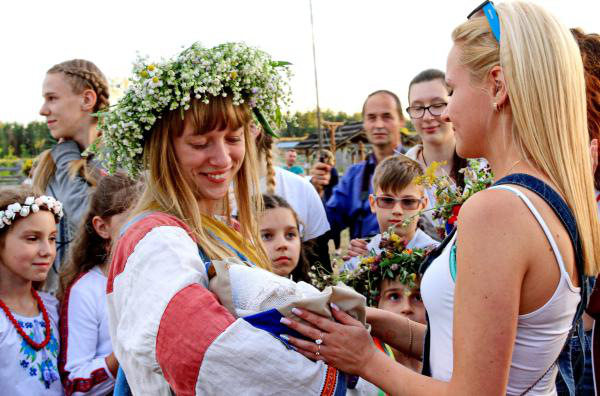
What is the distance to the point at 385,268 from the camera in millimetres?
3131

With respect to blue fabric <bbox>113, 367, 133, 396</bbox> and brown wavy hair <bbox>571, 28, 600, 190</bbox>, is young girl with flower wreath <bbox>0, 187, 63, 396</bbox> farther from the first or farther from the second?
brown wavy hair <bbox>571, 28, 600, 190</bbox>

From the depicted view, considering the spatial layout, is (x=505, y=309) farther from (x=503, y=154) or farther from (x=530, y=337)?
(x=503, y=154)

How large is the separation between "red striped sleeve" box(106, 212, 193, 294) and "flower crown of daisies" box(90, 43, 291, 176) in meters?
0.42

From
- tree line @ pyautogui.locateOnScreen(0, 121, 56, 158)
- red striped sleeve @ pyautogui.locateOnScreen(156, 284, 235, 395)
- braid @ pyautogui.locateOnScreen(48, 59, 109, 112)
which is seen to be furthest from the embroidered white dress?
tree line @ pyautogui.locateOnScreen(0, 121, 56, 158)

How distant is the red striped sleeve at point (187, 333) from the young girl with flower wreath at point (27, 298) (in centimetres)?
196

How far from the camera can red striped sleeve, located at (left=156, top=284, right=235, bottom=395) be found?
147cm

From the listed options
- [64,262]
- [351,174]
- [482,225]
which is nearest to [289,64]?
[482,225]

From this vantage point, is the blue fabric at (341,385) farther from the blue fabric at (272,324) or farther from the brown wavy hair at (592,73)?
the brown wavy hair at (592,73)

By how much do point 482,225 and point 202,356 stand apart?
0.85 meters

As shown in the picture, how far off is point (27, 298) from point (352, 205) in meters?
2.80

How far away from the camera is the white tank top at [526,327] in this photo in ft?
4.83

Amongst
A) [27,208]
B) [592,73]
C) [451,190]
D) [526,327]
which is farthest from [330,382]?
[27,208]

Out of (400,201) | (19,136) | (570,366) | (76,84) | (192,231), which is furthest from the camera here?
(19,136)

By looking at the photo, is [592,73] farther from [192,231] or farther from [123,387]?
[123,387]
